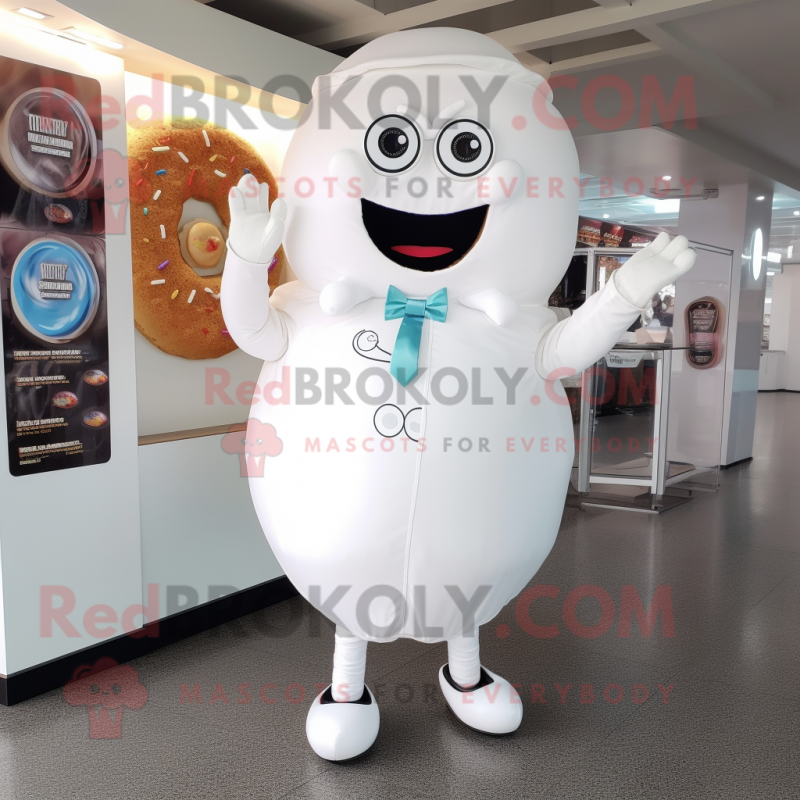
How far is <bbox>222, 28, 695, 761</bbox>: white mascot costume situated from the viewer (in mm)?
2020

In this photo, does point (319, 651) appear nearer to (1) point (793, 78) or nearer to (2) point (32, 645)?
(2) point (32, 645)

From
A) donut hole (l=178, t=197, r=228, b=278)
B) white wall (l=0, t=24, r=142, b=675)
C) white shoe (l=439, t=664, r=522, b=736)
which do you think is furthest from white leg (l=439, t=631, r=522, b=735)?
donut hole (l=178, t=197, r=228, b=278)

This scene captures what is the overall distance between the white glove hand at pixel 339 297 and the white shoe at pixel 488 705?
1281 mm

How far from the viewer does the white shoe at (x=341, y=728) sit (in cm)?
228

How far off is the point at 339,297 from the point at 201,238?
1.30m

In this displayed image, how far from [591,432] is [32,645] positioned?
4.03 metres

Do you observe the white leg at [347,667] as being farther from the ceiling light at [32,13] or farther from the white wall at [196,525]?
the ceiling light at [32,13]

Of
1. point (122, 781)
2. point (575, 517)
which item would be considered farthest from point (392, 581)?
point (575, 517)

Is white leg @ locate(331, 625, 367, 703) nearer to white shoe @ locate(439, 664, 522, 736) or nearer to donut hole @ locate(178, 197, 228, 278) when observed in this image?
white shoe @ locate(439, 664, 522, 736)

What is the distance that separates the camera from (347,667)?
240cm

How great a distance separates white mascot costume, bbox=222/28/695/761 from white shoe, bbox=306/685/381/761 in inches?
14.1

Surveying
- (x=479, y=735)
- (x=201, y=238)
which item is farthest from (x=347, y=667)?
(x=201, y=238)

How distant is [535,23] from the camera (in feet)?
11.1

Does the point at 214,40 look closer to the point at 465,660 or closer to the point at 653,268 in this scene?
the point at 653,268
